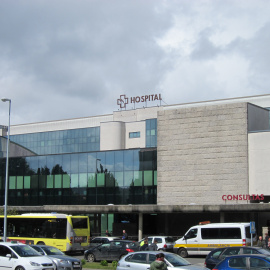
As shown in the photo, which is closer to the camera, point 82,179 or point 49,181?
point 82,179

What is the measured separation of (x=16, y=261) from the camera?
877 inches

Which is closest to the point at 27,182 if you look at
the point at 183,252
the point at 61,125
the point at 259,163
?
the point at 259,163

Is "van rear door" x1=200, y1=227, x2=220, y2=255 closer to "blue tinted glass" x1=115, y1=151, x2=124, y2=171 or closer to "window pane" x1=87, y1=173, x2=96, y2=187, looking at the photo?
"blue tinted glass" x1=115, y1=151, x2=124, y2=171

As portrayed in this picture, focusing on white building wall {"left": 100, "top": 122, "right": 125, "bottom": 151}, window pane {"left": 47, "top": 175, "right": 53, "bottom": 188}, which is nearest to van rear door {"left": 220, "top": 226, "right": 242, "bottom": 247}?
window pane {"left": 47, "top": 175, "right": 53, "bottom": 188}

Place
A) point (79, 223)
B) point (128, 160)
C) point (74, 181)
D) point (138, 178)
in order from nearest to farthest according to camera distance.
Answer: point (79, 223), point (138, 178), point (128, 160), point (74, 181)

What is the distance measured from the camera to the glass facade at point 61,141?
91125 mm

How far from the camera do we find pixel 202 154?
160 feet

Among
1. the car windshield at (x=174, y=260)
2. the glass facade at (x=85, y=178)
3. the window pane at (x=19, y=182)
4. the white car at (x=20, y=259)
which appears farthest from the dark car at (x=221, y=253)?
the window pane at (x=19, y=182)

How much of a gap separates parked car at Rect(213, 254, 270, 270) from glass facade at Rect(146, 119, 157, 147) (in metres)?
64.6

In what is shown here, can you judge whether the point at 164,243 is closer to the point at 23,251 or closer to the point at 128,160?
the point at 23,251

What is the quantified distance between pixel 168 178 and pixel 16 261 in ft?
97.0

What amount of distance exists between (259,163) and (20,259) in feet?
94.4

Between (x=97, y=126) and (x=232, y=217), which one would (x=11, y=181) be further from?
(x=97, y=126)

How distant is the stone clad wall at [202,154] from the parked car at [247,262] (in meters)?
29.2
